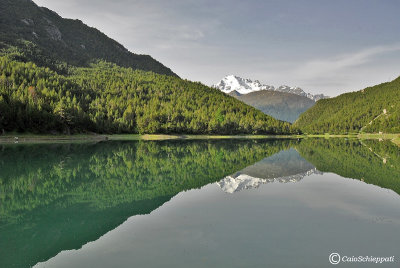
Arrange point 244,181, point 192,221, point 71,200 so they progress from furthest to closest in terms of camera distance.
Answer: point 244,181
point 71,200
point 192,221

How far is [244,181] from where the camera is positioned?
41312 mm

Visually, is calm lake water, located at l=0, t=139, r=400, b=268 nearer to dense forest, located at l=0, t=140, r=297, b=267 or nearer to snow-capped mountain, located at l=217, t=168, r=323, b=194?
dense forest, located at l=0, t=140, r=297, b=267

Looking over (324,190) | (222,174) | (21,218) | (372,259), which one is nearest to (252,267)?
(372,259)

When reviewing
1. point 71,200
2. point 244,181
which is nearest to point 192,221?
point 71,200

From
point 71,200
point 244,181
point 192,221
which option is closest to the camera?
point 192,221

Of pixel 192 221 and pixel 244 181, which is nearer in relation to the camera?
pixel 192 221

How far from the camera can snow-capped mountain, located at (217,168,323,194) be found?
36.7 meters

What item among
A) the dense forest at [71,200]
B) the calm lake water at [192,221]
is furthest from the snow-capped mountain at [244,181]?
the dense forest at [71,200]

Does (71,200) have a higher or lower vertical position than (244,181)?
lower

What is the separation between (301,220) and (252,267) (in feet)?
30.3

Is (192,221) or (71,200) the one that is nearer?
(192,221)

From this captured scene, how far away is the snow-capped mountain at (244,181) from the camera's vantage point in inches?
1444

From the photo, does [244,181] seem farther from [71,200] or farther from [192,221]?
[71,200]

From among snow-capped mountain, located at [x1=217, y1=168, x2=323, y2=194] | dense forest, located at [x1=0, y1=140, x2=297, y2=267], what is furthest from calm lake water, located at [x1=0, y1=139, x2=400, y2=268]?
snow-capped mountain, located at [x1=217, y1=168, x2=323, y2=194]
